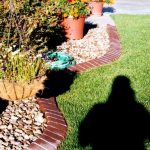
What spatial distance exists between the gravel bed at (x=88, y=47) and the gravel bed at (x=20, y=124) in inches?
80.5

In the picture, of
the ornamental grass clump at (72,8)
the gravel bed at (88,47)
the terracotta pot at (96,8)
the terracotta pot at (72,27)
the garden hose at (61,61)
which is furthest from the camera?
the terracotta pot at (96,8)

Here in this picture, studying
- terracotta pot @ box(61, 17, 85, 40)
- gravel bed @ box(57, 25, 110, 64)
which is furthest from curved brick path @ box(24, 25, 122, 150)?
terracotta pot @ box(61, 17, 85, 40)

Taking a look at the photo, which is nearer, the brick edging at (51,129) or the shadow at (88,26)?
the brick edging at (51,129)

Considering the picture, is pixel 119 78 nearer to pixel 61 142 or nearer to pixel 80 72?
pixel 80 72

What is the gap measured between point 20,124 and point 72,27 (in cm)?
380

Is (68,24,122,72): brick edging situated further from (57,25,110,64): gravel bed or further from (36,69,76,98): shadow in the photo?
(36,69,76,98): shadow

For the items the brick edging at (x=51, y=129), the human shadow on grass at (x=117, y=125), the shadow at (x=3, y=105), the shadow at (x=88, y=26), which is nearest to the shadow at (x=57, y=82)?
the brick edging at (x=51, y=129)

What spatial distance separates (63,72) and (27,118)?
148cm

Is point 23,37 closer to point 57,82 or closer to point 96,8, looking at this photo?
point 57,82

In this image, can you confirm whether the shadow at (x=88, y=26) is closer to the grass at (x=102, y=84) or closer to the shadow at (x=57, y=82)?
the grass at (x=102, y=84)

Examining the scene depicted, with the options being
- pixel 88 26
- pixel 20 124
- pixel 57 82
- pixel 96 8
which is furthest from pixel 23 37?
pixel 96 8

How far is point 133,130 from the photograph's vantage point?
2.84m

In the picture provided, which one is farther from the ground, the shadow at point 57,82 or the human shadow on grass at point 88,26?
the human shadow on grass at point 88,26

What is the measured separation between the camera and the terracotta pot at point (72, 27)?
238 inches
